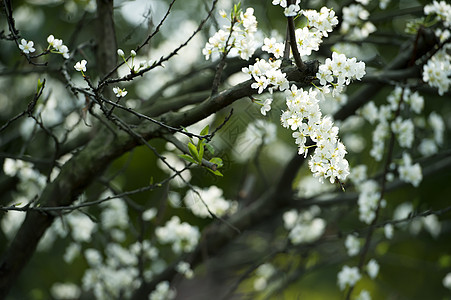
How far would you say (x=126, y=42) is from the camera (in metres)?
2.74

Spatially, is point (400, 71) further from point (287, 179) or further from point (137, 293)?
point (137, 293)

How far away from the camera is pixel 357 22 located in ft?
9.89

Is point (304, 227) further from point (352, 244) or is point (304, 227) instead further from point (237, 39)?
point (237, 39)

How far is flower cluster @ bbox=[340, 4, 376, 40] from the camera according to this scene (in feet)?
9.75

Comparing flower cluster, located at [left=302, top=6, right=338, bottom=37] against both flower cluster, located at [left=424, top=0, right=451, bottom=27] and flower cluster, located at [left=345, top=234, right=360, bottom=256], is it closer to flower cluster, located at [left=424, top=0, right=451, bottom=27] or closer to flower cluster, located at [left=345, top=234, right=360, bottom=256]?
flower cluster, located at [left=424, top=0, right=451, bottom=27]

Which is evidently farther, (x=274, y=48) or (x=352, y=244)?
(x=352, y=244)

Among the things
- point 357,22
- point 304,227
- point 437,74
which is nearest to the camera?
point 437,74

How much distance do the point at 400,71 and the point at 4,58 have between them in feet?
9.91

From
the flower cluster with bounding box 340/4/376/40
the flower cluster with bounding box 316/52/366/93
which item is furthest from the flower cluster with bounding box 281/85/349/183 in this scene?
the flower cluster with bounding box 340/4/376/40

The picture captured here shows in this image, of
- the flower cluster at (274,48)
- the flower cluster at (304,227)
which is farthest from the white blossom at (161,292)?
the flower cluster at (274,48)

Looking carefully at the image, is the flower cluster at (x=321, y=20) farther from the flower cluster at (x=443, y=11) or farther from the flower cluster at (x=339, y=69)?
the flower cluster at (x=443, y=11)

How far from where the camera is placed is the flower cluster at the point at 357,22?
2971mm

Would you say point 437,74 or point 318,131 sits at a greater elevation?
point 437,74

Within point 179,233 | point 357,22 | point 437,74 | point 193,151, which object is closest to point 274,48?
point 193,151
